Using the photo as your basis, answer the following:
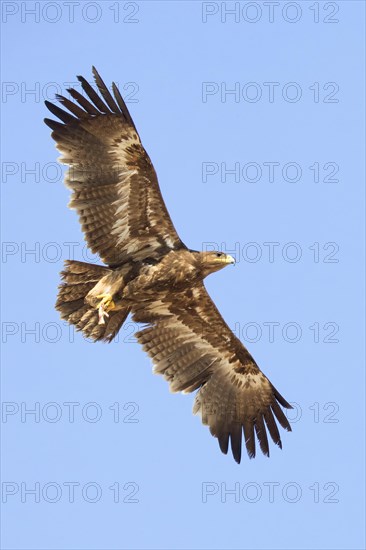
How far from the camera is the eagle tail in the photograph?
18.3 metres

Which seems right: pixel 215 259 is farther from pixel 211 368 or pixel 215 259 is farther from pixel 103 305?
pixel 211 368

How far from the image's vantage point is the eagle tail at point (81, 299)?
18328 millimetres

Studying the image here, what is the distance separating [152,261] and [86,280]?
0.96 meters

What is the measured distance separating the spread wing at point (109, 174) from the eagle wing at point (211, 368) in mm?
1329

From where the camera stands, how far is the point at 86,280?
18.4 meters

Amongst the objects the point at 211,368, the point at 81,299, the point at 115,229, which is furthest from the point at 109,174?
the point at 211,368

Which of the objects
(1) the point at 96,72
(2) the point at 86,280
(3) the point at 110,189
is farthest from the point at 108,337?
(1) the point at 96,72

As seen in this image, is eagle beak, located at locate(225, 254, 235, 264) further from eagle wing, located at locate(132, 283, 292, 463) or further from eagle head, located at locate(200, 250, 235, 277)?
eagle wing, located at locate(132, 283, 292, 463)

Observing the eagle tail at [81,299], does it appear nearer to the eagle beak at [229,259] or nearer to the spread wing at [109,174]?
the spread wing at [109,174]

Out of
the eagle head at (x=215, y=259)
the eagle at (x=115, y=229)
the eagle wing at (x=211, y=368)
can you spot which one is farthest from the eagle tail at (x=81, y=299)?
the eagle head at (x=215, y=259)

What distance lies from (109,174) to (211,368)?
355cm

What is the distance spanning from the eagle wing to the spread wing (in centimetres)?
133

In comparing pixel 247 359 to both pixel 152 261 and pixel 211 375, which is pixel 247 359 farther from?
pixel 152 261

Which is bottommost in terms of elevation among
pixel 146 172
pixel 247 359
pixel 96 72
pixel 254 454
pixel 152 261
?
pixel 254 454
